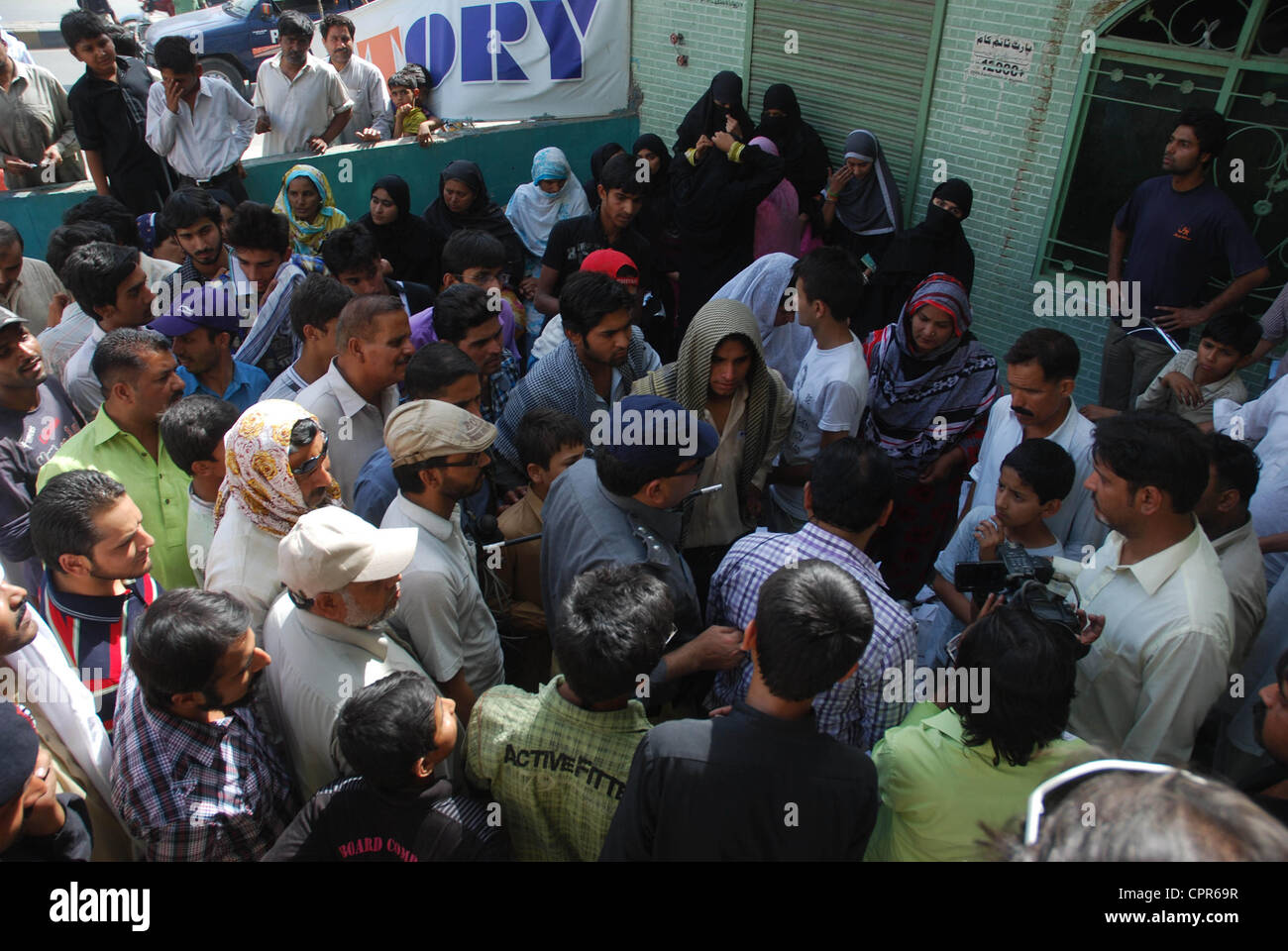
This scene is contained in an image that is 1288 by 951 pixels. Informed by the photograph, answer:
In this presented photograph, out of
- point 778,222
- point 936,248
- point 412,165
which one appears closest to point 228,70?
point 412,165

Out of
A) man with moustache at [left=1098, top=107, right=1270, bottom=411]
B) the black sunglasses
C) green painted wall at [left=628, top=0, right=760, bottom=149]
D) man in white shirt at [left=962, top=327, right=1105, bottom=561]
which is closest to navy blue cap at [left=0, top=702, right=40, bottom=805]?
the black sunglasses

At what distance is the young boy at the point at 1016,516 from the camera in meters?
2.77

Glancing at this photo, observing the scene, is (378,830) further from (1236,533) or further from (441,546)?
(1236,533)

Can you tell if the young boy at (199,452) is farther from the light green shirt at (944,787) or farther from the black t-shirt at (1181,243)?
the black t-shirt at (1181,243)

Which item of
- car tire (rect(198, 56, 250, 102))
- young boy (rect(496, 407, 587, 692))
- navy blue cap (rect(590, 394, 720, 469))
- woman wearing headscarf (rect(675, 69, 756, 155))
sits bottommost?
young boy (rect(496, 407, 587, 692))

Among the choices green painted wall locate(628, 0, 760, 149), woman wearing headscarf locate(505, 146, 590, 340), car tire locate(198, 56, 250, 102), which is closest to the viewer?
woman wearing headscarf locate(505, 146, 590, 340)

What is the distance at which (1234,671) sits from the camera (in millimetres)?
2684

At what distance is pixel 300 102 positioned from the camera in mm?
6770

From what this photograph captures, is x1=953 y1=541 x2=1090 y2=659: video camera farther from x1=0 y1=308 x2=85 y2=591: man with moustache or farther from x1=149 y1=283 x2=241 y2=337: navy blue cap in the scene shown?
x1=0 y1=308 x2=85 y2=591: man with moustache

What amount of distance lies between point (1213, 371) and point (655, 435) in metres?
2.98

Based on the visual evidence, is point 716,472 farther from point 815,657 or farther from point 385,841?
point 385,841

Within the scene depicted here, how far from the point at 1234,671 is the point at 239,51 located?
510 inches

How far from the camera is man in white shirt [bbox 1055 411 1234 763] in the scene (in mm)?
2230

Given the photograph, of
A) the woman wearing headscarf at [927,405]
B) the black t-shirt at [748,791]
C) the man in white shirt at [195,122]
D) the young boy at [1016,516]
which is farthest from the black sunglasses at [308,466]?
the man in white shirt at [195,122]
